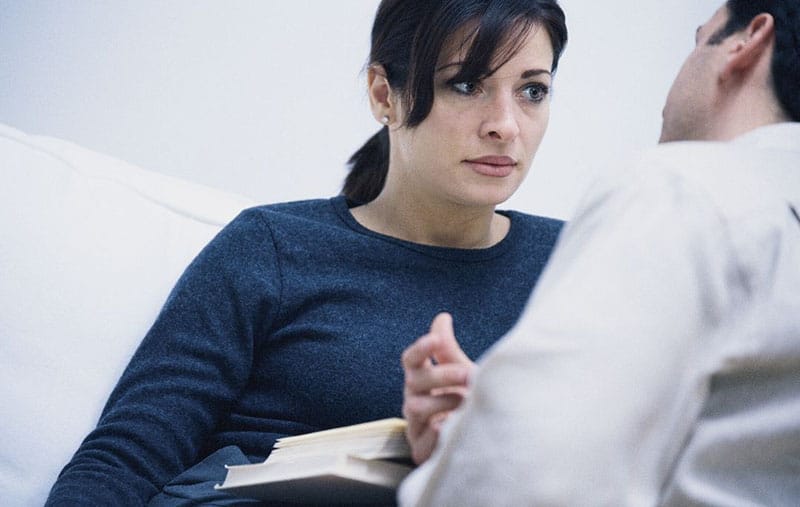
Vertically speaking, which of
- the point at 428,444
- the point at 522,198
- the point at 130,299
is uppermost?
the point at 522,198

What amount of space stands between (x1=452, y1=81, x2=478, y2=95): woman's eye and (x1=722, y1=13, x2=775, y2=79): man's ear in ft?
1.73

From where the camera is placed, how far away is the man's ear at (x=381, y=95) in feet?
4.75

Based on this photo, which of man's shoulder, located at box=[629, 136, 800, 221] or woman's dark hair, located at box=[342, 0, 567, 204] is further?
woman's dark hair, located at box=[342, 0, 567, 204]

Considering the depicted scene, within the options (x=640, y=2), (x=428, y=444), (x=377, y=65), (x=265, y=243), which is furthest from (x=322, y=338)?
(x=640, y=2)

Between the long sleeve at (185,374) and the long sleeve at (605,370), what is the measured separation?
624 millimetres

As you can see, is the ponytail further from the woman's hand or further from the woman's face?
the woman's hand

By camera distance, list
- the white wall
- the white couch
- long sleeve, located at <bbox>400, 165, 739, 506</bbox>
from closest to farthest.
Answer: long sleeve, located at <bbox>400, 165, 739, 506</bbox> → the white couch → the white wall

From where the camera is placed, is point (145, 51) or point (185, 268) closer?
point (185, 268)

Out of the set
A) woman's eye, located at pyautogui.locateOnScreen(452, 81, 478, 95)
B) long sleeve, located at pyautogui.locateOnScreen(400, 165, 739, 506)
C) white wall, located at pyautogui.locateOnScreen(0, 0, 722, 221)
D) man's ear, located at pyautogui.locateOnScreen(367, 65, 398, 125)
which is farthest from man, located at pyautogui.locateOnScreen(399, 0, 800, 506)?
white wall, located at pyautogui.locateOnScreen(0, 0, 722, 221)

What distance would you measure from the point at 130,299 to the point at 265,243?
212 mm

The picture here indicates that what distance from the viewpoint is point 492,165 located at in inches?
53.6

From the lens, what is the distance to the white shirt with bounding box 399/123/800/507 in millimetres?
599

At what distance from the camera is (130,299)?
1.40m

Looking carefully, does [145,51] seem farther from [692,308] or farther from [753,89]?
[692,308]
